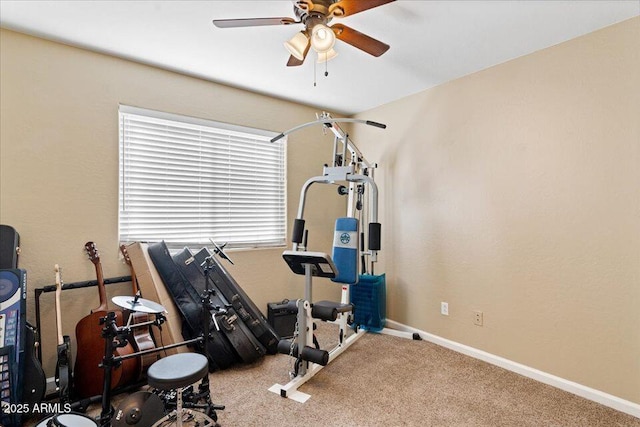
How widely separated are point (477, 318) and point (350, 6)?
252 cm

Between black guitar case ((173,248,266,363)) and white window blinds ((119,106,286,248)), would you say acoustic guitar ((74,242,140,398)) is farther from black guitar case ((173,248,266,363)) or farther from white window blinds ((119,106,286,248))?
white window blinds ((119,106,286,248))

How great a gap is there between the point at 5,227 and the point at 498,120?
3579mm

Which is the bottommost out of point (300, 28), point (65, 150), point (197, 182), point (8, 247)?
point (8, 247)

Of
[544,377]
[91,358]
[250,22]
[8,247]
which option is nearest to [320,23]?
[250,22]

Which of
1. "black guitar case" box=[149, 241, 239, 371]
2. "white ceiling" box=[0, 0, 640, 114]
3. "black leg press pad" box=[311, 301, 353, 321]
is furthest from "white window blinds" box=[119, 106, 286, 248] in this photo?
"black leg press pad" box=[311, 301, 353, 321]

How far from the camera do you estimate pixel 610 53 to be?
2105 mm

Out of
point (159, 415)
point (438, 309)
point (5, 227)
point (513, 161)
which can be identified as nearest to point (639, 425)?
point (438, 309)

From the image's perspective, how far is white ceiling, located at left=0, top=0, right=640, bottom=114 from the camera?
6.37 ft

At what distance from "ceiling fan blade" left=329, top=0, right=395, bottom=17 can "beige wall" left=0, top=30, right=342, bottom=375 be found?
1.75m

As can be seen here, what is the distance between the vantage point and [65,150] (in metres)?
2.36

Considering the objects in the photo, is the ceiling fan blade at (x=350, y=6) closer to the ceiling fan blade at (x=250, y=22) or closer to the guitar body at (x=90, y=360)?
the ceiling fan blade at (x=250, y=22)

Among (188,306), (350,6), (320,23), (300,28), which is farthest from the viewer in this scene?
(188,306)

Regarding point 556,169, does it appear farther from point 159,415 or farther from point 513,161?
point 159,415

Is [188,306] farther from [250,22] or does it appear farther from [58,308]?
[250,22]
